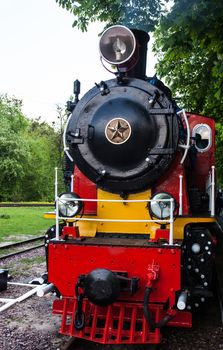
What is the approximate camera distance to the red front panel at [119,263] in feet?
14.6

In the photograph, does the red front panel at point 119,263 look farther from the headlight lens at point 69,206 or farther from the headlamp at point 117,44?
the headlamp at point 117,44

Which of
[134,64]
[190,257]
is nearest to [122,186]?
[190,257]

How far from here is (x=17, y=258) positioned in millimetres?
9539

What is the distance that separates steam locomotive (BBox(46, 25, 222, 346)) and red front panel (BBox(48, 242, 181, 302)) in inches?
0.4

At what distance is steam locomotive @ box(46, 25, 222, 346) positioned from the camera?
4.43m

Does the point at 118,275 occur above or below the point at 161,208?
below

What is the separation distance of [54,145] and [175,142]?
33.5 meters

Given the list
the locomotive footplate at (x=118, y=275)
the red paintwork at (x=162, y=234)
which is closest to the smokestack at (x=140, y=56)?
the red paintwork at (x=162, y=234)

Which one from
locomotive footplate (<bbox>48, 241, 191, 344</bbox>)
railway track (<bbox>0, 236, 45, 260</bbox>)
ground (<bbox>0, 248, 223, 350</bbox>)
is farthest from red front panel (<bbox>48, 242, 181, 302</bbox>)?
railway track (<bbox>0, 236, 45, 260</bbox>)

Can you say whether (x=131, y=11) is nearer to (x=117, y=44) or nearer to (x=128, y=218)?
(x=117, y=44)

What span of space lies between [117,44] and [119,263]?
2.78 m

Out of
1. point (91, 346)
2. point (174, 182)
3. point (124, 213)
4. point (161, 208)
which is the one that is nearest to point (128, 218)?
point (124, 213)

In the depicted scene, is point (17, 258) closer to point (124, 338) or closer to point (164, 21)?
point (124, 338)

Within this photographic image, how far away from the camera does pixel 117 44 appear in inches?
209
